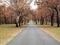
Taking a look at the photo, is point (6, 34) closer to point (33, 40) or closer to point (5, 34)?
point (5, 34)

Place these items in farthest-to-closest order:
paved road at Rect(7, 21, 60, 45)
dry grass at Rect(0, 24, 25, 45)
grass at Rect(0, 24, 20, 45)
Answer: grass at Rect(0, 24, 20, 45) < dry grass at Rect(0, 24, 25, 45) < paved road at Rect(7, 21, 60, 45)

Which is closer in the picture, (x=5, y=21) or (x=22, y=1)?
(x=22, y=1)

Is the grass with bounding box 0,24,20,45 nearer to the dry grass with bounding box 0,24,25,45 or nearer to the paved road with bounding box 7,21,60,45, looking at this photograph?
the dry grass with bounding box 0,24,25,45

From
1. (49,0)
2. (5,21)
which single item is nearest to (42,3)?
(49,0)

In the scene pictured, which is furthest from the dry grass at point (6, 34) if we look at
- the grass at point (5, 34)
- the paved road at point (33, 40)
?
the paved road at point (33, 40)

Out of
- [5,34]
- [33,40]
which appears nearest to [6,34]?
[5,34]

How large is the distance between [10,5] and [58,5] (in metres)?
13.6

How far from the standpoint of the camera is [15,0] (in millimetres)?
57344

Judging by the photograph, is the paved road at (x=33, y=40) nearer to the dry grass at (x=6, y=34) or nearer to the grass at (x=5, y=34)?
the dry grass at (x=6, y=34)

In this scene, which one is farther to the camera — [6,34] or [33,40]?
[6,34]

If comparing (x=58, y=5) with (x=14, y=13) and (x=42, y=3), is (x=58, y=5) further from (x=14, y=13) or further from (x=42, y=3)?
(x=14, y=13)

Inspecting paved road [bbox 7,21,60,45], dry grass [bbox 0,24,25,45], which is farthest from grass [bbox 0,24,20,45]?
paved road [bbox 7,21,60,45]

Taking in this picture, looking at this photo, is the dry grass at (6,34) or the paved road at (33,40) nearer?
the paved road at (33,40)

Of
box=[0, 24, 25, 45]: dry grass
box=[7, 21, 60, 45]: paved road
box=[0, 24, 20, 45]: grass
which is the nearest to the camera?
box=[7, 21, 60, 45]: paved road
